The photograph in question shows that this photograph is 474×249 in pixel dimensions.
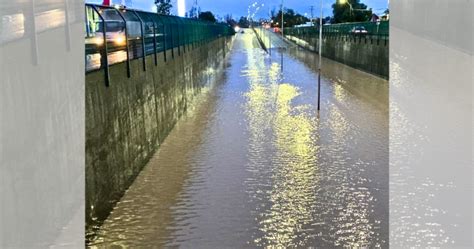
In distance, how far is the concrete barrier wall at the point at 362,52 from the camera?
105 ft

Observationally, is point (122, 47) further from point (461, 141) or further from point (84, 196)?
point (461, 141)

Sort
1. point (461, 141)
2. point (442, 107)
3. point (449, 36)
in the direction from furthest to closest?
1. point (449, 36)
2. point (442, 107)
3. point (461, 141)

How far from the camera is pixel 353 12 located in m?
85.1

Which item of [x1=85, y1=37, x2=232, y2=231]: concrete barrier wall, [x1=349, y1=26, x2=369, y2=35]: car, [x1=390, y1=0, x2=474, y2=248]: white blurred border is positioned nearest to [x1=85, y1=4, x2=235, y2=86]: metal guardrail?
[x1=85, y1=37, x2=232, y2=231]: concrete barrier wall

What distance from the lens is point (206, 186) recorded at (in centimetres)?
1026

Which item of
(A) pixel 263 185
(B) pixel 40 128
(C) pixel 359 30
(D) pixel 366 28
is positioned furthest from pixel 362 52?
(B) pixel 40 128

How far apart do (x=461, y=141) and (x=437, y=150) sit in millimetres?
785

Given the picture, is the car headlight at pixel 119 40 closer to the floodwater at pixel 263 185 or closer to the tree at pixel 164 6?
the floodwater at pixel 263 185

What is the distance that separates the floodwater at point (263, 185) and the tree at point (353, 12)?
68.5 m

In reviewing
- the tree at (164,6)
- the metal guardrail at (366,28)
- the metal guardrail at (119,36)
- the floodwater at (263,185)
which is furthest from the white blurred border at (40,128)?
the tree at (164,6)

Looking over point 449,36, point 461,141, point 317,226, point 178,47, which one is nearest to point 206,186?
point 317,226

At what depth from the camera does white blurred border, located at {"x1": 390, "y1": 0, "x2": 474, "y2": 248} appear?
767cm

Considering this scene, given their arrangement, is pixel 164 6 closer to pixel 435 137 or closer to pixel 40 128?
pixel 435 137

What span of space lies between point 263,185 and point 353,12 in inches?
3096
